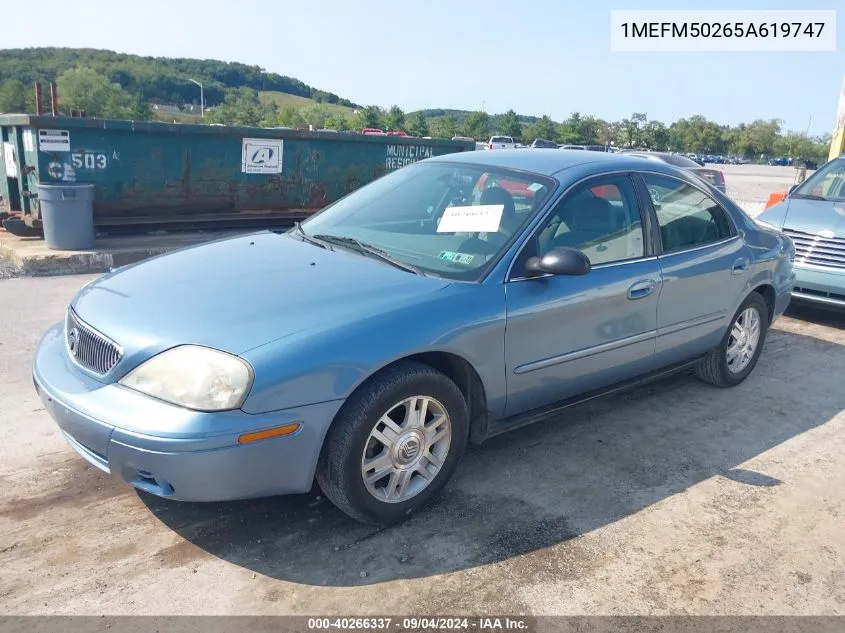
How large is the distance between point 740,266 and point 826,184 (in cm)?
394

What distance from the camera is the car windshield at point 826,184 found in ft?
24.7

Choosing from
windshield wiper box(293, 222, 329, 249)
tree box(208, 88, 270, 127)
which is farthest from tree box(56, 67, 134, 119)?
windshield wiper box(293, 222, 329, 249)

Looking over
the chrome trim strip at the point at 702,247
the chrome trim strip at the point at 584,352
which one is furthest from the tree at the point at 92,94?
the chrome trim strip at the point at 584,352

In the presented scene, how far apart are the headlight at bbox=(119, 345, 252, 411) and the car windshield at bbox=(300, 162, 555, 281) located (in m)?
1.09

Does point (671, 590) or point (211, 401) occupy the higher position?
Result: point (211, 401)

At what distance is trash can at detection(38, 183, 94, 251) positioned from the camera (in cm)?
788

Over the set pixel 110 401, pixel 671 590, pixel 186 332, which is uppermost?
pixel 186 332

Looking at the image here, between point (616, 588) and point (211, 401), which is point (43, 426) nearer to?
point (211, 401)

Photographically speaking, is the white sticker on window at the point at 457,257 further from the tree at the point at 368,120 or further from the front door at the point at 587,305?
the tree at the point at 368,120

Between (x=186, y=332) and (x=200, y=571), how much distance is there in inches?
37.4

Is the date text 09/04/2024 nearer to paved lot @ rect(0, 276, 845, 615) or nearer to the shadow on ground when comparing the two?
paved lot @ rect(0, 276, 845, 615)

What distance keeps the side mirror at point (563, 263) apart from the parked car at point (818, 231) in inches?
181

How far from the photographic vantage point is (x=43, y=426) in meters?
3.89

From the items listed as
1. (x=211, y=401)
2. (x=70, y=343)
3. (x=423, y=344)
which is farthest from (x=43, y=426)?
(x=423, y=344)
